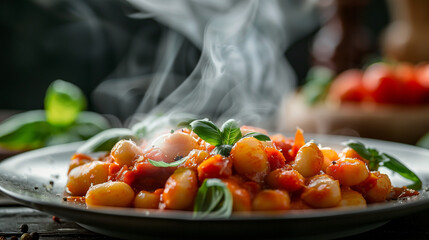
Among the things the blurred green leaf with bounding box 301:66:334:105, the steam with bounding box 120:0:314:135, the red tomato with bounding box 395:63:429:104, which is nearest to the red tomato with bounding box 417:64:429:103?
the red tomato with bounding box 395:63:429:104

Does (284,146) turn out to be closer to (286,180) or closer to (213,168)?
(286,180)

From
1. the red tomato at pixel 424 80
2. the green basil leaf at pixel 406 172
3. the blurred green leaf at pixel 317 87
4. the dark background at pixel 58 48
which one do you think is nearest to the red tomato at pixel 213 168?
the green basil leaf at pixel 406 172

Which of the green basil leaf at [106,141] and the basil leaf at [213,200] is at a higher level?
the green basil leaf at [106,141]

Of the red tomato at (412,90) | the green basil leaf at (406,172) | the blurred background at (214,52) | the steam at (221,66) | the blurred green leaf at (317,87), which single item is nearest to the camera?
the green basil leaf at (406,172)

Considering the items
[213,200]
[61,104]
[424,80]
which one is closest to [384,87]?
[424,80]

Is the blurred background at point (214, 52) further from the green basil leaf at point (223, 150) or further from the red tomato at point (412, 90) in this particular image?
the green basil leaf at point (223, 150)

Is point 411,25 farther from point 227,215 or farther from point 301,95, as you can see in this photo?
point 227,215

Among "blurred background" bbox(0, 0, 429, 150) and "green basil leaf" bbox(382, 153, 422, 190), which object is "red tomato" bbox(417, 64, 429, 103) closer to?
"blurred background" bbox(0, 0, 429, 150)

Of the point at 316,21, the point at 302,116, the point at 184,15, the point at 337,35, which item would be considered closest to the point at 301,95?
the point at 302,116
